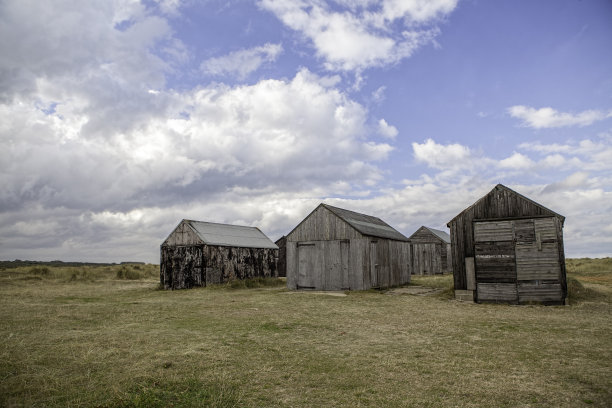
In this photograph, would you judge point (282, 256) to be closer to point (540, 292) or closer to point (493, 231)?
point (493, 231)

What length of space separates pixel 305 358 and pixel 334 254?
53.7ft

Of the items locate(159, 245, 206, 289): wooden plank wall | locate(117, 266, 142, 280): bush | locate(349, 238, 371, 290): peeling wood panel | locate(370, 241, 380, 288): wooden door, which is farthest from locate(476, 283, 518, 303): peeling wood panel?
locate(117, 266, 142, 280): bush

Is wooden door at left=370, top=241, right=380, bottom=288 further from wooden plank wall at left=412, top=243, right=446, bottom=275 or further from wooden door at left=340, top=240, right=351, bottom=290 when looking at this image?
wooden plank wall at left=412, top=243, right=446, bottom=275

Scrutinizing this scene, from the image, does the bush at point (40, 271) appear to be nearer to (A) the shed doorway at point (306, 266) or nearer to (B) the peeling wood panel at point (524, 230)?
(A) the shed doorway at point (306, 266)

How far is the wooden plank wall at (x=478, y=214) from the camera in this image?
18.6m

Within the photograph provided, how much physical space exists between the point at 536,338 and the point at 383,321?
179 inches

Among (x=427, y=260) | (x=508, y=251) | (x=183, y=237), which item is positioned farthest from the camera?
(x=427, y=260)

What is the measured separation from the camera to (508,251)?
18.5 m

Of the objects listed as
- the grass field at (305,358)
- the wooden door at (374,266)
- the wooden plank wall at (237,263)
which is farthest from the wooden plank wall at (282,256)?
the grass field at (305,358)

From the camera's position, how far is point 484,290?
18.9m

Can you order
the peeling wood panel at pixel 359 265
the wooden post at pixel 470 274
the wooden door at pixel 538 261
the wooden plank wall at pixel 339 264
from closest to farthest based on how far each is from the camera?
the wooden door at pixel 538 261
the wooden post at pixel 470 274
the peeling wood panel at pixel 359 265
the wooden plank wall at pixel 339 264

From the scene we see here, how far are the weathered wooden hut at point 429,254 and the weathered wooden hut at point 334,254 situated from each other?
19.2 m

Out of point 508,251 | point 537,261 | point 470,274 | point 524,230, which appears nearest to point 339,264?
point 470,274

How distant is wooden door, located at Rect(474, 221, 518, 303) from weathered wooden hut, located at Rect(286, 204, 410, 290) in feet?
22.7
